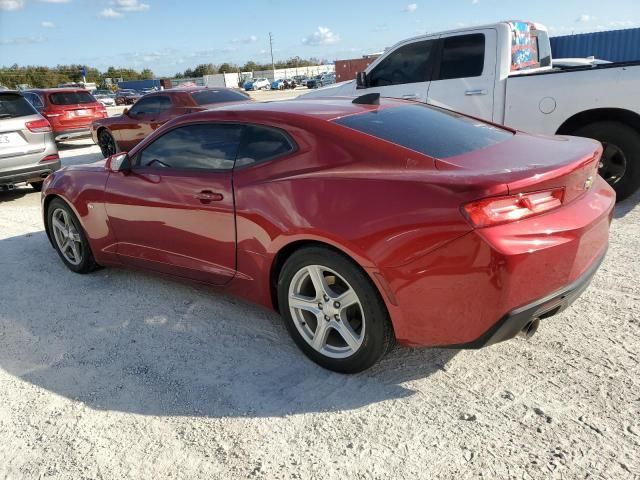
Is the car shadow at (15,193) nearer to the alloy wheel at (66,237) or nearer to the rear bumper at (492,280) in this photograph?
the alloy wheel at (66,237)

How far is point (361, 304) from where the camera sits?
262cm

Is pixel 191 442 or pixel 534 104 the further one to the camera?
pixel 534 104

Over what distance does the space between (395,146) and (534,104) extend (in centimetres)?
376

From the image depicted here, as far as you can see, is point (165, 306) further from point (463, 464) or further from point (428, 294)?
point (463, 464)

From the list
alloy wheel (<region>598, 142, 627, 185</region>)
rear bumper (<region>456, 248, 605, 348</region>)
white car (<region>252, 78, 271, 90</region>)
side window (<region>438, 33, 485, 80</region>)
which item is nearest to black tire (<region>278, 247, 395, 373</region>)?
rear bumper (<region>456, 248, 605, 348</region>)

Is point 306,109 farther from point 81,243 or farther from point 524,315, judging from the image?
point 81,243

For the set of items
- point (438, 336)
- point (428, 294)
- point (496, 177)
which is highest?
point (496, 177)

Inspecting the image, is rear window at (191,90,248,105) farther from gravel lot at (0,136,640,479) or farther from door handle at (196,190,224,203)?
door handle at (196,190,224,203)

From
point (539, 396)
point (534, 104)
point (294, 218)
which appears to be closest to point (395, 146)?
point (294, 218)

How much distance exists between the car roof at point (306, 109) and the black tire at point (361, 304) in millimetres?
838

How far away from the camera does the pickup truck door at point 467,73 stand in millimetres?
6234

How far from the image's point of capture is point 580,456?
215 cm

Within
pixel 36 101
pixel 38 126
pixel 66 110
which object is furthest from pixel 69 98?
pixel 38 126

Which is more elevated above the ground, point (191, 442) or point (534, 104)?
point (534, 104)
